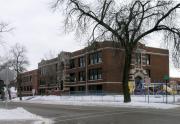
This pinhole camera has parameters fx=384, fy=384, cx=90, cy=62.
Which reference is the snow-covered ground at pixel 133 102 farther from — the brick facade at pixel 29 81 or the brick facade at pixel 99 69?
the brick facade at pixel 29 81

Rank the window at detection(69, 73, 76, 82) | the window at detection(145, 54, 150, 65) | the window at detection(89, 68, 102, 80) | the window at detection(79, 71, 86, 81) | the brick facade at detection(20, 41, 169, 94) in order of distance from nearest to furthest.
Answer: the brick facade at detection(20, 41, 169, 94)
the window at detection(89, 68, 102, 80)
the window at detection(145, 54, 150, 65)
the window at detection(79, 71, 86, 81)
the window at detection(69, 73, 76, 82)

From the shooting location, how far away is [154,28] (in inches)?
1437

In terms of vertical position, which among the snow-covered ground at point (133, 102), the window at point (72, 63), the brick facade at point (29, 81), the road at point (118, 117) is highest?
the window at point (72, 63)

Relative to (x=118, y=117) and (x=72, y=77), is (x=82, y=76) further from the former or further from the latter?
(x=118, y=117)

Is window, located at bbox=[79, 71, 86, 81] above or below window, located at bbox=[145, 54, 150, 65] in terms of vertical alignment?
below

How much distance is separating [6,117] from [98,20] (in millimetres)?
19058

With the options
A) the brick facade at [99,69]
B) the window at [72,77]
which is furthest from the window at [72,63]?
the window at [72,77]

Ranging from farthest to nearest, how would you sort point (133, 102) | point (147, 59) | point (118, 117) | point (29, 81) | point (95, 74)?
point (29, 81) < point (147, 59) < point (95, 74) < point (133, 102) < point (118, 117)

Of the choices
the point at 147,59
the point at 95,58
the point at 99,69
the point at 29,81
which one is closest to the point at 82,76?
the point at 95,58

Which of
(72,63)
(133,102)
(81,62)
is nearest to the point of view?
(133,102)

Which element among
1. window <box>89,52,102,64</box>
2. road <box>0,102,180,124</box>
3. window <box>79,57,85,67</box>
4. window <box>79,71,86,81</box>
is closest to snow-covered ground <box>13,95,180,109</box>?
road <box>0,102,180,124</box>

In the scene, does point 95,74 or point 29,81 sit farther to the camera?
point 29,81

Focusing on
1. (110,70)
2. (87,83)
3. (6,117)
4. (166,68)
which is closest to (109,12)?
(6,117)

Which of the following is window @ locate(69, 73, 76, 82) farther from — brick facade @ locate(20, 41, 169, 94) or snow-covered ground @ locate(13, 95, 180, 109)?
snow-covered ground @ locate(13, 95, 180, 109)
